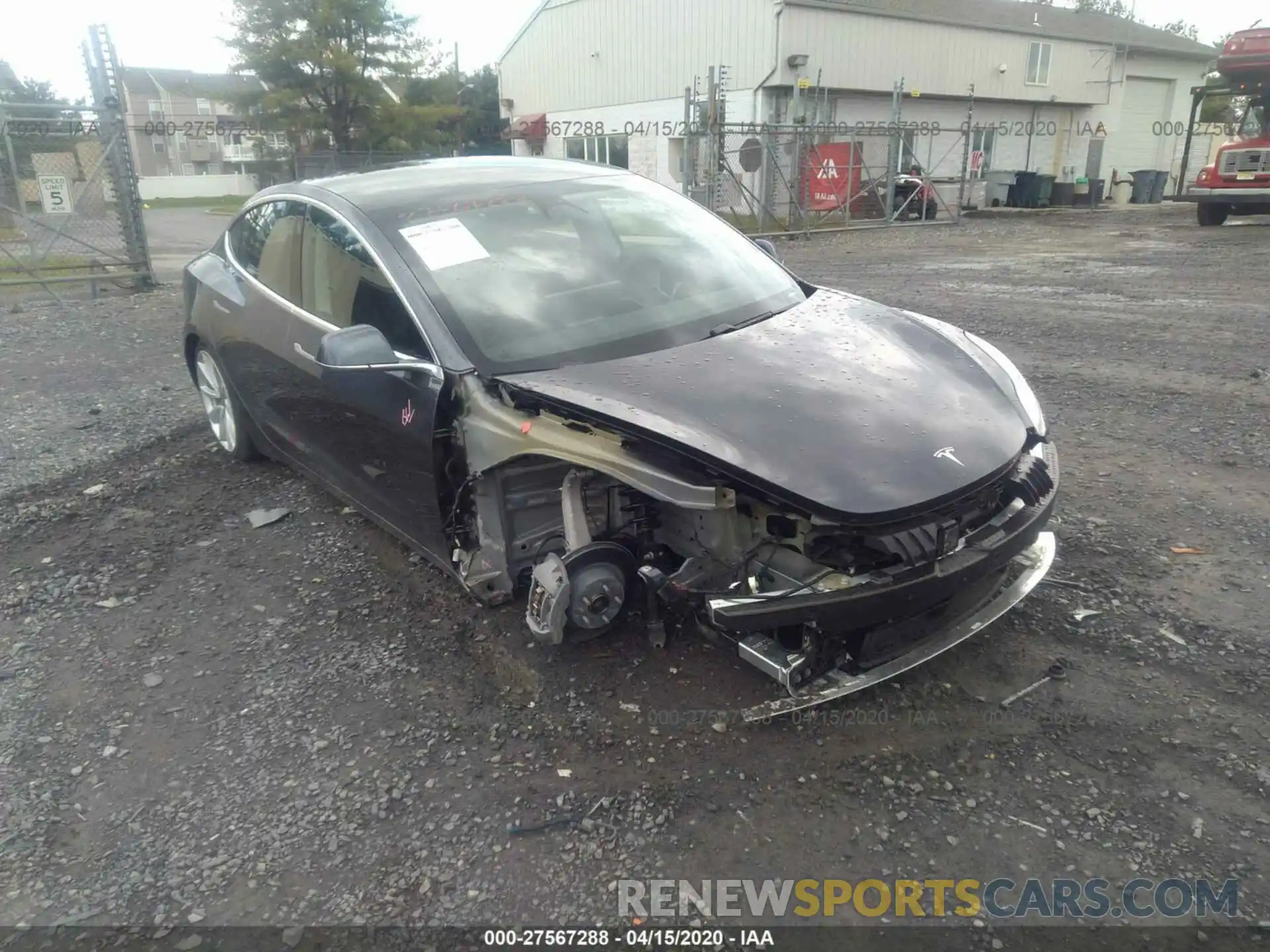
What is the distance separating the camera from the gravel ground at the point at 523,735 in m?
2.37

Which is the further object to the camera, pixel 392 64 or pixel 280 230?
pixel 392 64

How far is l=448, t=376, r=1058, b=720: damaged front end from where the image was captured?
2.61 m

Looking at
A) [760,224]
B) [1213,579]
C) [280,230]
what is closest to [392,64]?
[760,224]

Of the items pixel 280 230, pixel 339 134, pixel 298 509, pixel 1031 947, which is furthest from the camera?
pixel 339 134

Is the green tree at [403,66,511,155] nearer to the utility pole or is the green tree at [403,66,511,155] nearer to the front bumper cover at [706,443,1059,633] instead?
the utility pole

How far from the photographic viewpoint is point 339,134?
3212cm

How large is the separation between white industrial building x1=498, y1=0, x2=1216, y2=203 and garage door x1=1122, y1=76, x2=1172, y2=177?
54 millimetres

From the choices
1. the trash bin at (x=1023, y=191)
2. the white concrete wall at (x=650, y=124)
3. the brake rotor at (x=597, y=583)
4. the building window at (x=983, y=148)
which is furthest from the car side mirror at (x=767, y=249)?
the trash bin at (x=1023, y=191)

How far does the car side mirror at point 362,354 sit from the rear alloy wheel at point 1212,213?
61.6 feet

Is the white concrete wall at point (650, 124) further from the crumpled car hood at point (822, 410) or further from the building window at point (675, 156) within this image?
the crumpled car hood at point (822, 410)

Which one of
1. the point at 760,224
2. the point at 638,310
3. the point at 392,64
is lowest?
the point at 760,224

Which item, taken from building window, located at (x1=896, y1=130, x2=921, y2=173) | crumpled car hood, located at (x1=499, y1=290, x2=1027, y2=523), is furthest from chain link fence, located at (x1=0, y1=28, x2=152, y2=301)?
building window, located at (x1=896, y1=130, x2=921, y2=173)

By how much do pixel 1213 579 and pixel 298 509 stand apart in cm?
427

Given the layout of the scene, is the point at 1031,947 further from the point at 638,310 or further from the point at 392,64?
the point at 392,64
